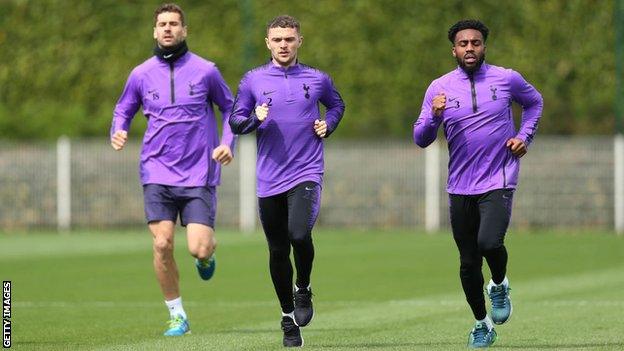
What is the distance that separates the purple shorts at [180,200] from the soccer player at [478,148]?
6.94 ft

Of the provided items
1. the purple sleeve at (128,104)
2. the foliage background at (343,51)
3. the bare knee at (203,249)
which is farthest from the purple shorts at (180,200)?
the foliage background at (343,51)

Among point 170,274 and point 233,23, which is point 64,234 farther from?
point 170,274

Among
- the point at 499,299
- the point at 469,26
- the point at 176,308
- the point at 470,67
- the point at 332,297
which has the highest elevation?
the point at 469,26

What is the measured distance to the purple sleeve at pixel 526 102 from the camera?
10.4 meters

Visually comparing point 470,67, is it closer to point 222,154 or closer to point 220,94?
point 222,154

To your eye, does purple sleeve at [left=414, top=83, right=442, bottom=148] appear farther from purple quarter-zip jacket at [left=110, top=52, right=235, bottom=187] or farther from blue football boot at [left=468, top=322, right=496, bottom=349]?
purple quarter-zip jacket at [left=110, top=52, right=235, bottom=187]

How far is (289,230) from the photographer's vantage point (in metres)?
10.5

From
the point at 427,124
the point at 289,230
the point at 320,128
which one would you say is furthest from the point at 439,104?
the point at 289,230

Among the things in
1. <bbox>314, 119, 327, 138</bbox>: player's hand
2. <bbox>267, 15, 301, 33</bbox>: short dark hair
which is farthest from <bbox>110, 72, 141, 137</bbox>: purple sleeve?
<bbox>314, 119, 327, 138</bbox>: player's hand

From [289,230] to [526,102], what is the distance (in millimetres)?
1764

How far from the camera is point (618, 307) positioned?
13602mm

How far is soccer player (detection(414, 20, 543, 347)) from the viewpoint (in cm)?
1025

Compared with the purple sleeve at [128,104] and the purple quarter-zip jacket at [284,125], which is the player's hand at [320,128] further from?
the purple sleeve at [128,104]

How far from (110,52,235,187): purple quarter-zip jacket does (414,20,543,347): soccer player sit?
210cm
